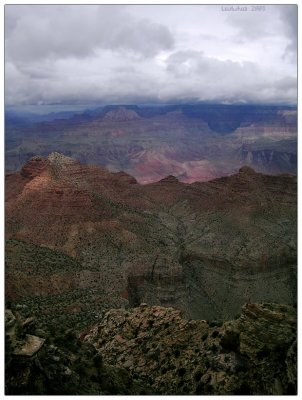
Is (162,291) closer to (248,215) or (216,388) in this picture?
(248,215)

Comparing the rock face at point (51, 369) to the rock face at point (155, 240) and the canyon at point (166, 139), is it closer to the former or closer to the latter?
the rock face at point (155, 240)

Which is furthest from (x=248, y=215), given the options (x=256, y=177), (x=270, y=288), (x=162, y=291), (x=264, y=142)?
(x=264, y=142)

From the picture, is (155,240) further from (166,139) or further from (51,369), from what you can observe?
(166,139)

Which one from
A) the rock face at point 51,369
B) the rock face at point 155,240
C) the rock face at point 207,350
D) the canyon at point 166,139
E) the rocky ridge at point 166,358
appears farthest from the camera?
the canyon at point 166,139

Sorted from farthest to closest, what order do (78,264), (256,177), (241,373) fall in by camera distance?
(256,177) < (78,264) < (241,373)

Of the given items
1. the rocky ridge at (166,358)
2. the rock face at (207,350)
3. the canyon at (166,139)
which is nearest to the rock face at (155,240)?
the rock face at (207,350)

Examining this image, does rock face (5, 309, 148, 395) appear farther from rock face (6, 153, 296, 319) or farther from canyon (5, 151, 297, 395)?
rock face (6, 153, 296, 319)
